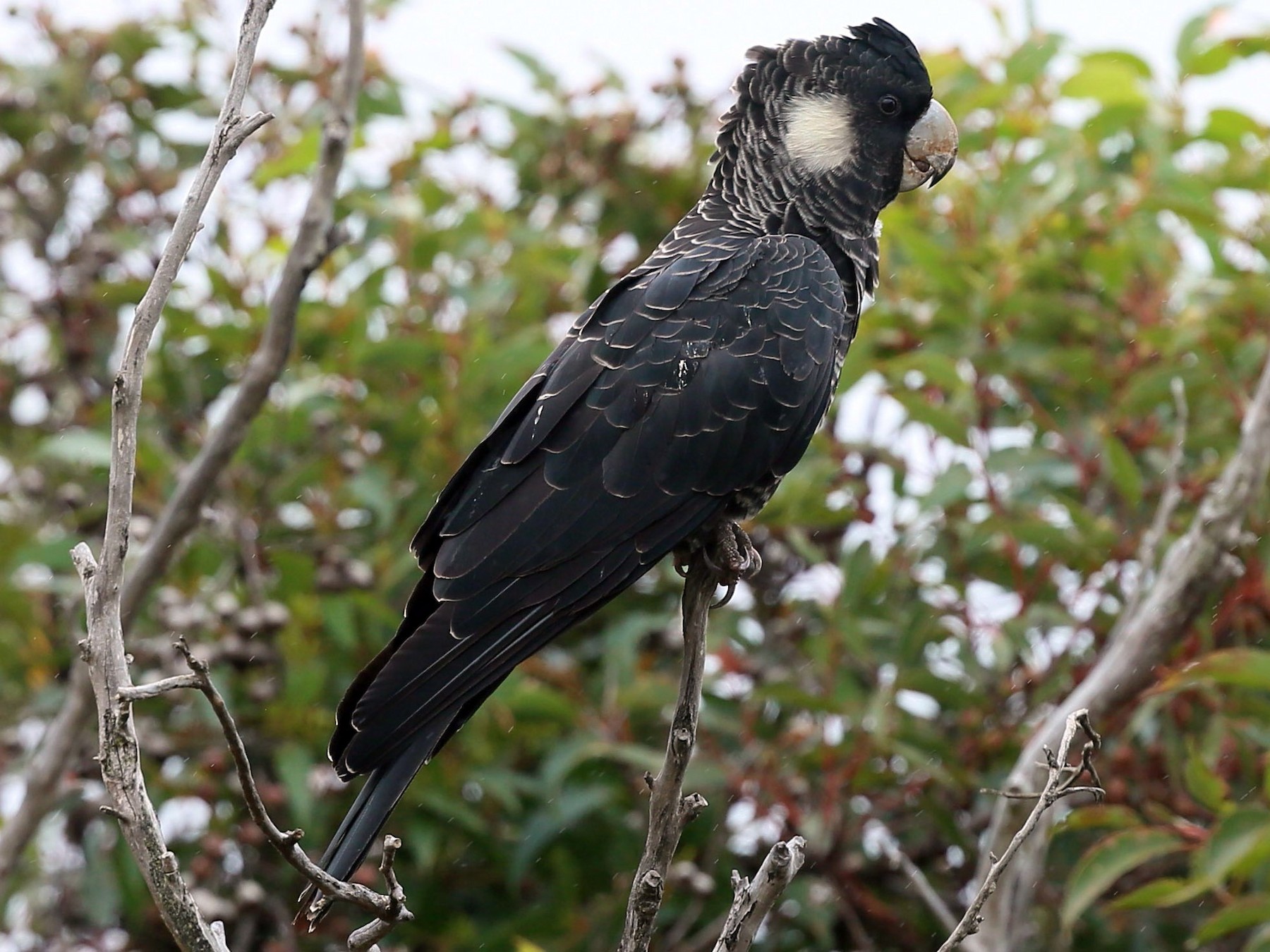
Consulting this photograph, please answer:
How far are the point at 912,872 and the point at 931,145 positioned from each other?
Result: 1665 millimetres

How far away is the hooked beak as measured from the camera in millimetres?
3221

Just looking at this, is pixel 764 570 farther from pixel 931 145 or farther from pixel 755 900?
pixel 755 900

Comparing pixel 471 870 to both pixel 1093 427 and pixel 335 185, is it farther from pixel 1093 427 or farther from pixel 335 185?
pixel 1093 427

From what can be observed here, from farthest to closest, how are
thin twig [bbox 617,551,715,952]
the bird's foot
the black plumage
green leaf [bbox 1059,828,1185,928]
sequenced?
green leaf [bbox 1059,828,1185,928] < the bird's foot < the black plumage < thin twig [bbox 617,551,715,952]

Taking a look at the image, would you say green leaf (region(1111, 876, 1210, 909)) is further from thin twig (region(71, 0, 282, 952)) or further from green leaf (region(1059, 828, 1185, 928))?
thin twig (region(71, 0, 282, 952))

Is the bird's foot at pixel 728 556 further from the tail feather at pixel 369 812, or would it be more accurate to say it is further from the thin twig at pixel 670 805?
the tail feather at pixel 369 812

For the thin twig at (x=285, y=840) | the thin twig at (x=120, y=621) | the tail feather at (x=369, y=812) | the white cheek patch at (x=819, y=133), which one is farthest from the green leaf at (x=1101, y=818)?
the thin twig at (x=120, y=621)

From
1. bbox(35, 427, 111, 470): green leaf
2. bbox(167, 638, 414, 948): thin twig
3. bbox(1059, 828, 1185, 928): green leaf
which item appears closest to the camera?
bbox(167, 638, 414, 948): thin twig

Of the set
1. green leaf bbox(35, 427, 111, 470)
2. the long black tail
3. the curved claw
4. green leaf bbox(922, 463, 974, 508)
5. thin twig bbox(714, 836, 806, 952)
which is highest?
green leaf bbox(35, 427, 111, 470)

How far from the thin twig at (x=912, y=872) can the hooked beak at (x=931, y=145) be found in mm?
1613

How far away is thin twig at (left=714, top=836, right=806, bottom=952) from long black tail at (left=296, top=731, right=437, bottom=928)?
58cm

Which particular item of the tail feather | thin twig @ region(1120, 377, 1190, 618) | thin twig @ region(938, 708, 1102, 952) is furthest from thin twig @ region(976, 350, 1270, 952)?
the tail feather

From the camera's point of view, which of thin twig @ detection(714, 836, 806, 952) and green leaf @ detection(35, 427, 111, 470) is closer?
thin twig @ detection(714, 836, 806, 952)

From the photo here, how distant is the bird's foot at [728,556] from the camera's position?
8.68ft
